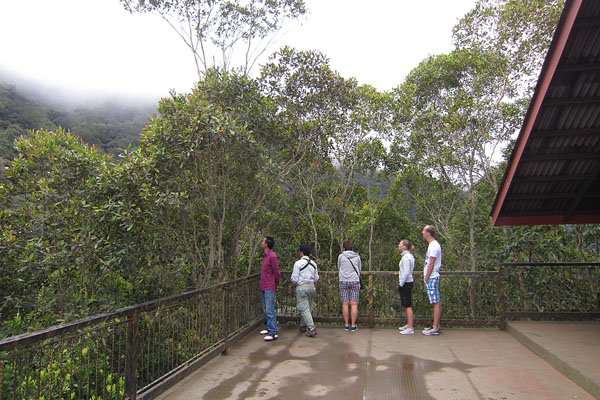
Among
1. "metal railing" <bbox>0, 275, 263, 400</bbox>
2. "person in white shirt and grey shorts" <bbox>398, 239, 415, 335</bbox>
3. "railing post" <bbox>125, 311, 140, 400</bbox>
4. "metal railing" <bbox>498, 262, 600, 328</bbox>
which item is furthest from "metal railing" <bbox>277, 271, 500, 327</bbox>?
"railing post" <bbox>125, 311, 140, 400</bbox>

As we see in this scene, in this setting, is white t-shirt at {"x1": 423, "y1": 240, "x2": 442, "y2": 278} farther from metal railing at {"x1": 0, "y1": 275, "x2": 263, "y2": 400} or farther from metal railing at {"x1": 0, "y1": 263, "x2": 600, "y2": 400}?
metal railing at {"x1": 0, "y1": 275, "x2": 263, "y2": 400}

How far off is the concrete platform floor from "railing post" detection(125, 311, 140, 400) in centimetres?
58

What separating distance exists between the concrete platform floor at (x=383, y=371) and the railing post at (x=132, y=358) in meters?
0.58

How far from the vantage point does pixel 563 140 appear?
18.8ft

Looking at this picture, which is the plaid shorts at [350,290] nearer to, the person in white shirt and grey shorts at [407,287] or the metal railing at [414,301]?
the metal railing at [414,301]

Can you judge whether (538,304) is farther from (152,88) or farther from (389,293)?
(152,88)

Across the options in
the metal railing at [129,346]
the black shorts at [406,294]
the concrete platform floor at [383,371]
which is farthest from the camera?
the black shorts at [406,294]

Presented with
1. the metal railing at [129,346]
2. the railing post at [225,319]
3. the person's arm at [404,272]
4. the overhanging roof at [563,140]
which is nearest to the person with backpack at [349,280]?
the person's arm at [404,272]

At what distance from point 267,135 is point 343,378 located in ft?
15.5

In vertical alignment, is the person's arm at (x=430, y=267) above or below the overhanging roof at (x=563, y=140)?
below

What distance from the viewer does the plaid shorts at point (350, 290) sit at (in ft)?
23.4

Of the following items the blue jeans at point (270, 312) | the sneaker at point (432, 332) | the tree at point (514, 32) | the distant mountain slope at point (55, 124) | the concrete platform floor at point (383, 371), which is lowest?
the concrete platform floor at point (383, 371)

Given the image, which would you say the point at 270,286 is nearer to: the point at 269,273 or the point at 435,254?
the point at 269,273

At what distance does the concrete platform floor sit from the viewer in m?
4.19
